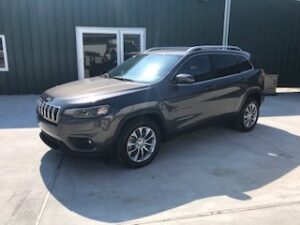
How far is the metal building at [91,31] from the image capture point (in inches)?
380

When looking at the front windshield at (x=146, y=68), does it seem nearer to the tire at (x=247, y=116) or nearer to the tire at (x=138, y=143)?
the tire at (x=138, y=143)

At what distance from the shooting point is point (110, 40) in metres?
10.2

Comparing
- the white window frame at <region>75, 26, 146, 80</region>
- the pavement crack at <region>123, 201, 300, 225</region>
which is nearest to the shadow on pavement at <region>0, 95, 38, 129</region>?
the white window frame at <region>75, 26, 146, 80</region>

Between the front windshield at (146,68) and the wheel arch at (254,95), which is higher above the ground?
the front windshield at (146,68)

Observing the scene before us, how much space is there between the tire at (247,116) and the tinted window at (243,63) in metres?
0.64

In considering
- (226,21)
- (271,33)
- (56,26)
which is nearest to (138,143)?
(56,26)

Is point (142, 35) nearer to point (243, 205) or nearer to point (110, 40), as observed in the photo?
point (110, 40)

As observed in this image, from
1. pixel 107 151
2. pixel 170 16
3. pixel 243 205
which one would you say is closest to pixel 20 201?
pixel 107 151

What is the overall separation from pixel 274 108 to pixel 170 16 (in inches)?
188

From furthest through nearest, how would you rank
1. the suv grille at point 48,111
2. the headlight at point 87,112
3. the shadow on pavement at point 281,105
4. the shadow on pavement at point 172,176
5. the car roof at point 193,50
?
the shadow on pavement at point 281,105 < the car roof at point 193,50 < the suv grille at point 48,111 < the headlight at point 87,112 < the shadow on pavement at point 172,176

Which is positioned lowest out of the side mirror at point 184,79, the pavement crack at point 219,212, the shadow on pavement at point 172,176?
the shadow on pavement at point 172,176

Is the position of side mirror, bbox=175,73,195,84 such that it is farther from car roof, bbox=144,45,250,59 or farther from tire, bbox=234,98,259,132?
→ tire, bbox=234,98,259,132

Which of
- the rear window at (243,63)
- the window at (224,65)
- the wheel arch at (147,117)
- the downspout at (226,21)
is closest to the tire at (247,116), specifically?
the rear window at (243,63)

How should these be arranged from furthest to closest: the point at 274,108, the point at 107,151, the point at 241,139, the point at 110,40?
1. the point at 110,40
2. the point at 274,108
3. the point at 241,139
4. the point at 107,151
